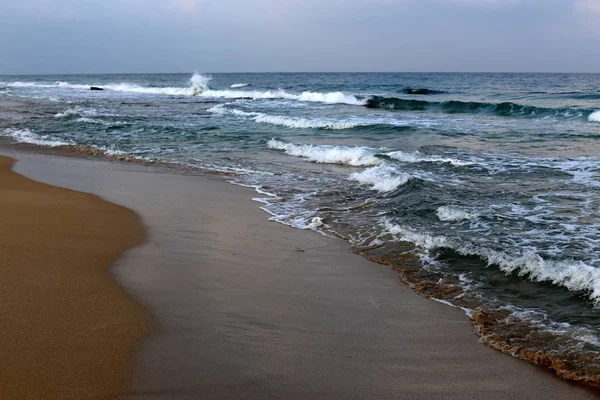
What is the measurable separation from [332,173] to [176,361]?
8.53 meters

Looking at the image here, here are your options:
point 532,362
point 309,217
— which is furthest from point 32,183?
point 532,362

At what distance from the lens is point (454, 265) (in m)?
5.65

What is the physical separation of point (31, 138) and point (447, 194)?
13.2 m

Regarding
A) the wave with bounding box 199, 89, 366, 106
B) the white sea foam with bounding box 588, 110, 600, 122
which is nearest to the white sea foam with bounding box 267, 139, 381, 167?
the white sea foam with bounding box 588, 110, 600, 122

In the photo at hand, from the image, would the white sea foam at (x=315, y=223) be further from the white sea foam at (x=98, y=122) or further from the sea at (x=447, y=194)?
the white sea foam at (x=98, y=122)

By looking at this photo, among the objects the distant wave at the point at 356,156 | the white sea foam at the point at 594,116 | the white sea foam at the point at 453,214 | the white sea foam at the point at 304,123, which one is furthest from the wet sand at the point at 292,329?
the white sea foam at the point at 594,116

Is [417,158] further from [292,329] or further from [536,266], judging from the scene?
[292,329]

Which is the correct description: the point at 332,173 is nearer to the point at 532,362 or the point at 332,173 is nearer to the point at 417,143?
the point at 417,143

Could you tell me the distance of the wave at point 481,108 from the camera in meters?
25.4

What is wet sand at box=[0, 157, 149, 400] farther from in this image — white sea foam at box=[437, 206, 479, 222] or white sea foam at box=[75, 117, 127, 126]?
white sea foam at box=[75, 117, 127, 126]

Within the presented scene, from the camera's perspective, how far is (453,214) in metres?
7.40

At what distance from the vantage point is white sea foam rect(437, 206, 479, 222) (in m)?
7.29

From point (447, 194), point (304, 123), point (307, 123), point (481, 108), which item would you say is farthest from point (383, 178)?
point (481, 108)

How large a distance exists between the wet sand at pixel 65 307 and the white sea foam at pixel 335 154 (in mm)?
6968
